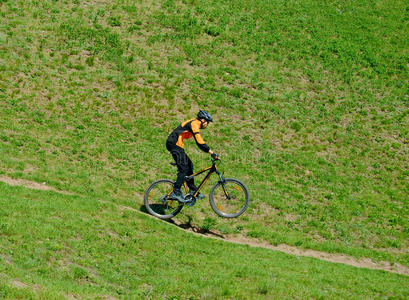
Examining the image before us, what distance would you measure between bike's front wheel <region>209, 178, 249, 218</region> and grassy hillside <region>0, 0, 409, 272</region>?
0.61 m

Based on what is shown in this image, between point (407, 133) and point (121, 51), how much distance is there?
614 inches

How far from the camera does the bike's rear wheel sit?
13.6 meters

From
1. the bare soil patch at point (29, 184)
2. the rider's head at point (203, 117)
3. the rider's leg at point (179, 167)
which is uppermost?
the rider's head at point (203, 117)

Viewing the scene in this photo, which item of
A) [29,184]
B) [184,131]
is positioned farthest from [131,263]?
[29,184]

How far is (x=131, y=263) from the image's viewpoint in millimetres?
10234

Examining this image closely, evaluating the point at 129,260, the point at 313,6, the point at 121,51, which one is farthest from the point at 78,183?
the point at 313,6

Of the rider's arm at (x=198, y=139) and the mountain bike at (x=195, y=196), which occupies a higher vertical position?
the rider's arm at (x=198, y=139)

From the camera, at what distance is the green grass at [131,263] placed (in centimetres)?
895

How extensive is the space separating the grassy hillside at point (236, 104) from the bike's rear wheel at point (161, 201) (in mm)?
861

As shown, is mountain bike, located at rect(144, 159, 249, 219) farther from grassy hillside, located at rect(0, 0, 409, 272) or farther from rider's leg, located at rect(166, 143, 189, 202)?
grassy hillside, located at rect(0, 0, 409, 272)

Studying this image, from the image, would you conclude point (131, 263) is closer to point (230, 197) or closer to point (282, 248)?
point (230, 197)

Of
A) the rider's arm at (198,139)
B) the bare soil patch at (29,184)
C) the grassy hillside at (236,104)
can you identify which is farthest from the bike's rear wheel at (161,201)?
the bare soil patch at (29,184)

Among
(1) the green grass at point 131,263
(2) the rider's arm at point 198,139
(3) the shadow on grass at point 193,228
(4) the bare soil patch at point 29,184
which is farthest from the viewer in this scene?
(3) the shadow on grass at point 193,228

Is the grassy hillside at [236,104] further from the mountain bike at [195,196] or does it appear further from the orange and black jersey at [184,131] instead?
the orange and black jersey at [184,131]
